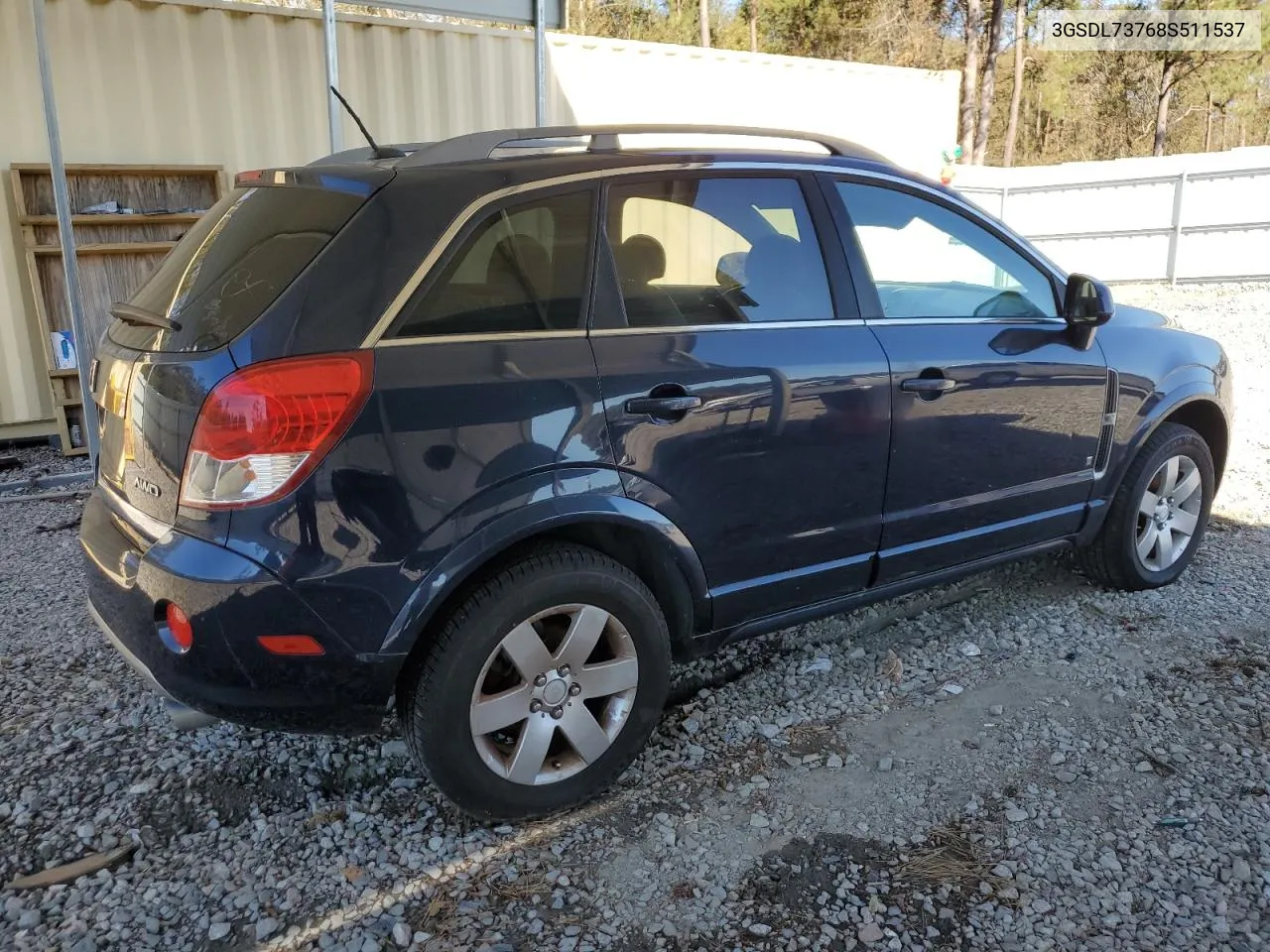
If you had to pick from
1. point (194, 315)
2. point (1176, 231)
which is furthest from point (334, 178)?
point (1176, 231)

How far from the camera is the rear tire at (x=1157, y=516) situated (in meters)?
4.06

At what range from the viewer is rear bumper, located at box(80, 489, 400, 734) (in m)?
2.28

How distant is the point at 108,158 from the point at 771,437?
6217mm

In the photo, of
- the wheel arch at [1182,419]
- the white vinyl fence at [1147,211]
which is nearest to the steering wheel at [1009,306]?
the wheel arch at [1182,419]

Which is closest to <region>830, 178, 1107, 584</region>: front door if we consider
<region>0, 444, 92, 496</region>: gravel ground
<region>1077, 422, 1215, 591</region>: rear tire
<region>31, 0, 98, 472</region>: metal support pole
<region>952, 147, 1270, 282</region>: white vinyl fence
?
<region>1077, 422, 1215, 591</region>: rear tire

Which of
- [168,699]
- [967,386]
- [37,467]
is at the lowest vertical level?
[37,467]

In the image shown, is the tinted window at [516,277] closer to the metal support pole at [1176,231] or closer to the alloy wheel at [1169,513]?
the alloy wheel at [1169,513]

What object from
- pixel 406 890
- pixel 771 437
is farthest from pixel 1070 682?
pixel 406 890

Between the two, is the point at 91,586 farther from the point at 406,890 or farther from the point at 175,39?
the point at 175,39

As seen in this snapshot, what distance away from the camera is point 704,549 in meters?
2.87

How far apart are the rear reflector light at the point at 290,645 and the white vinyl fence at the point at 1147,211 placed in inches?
591

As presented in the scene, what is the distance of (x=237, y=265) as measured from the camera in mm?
2535

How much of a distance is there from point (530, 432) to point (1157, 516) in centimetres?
311

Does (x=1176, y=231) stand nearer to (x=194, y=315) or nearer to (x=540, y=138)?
(x=540, y=138)
